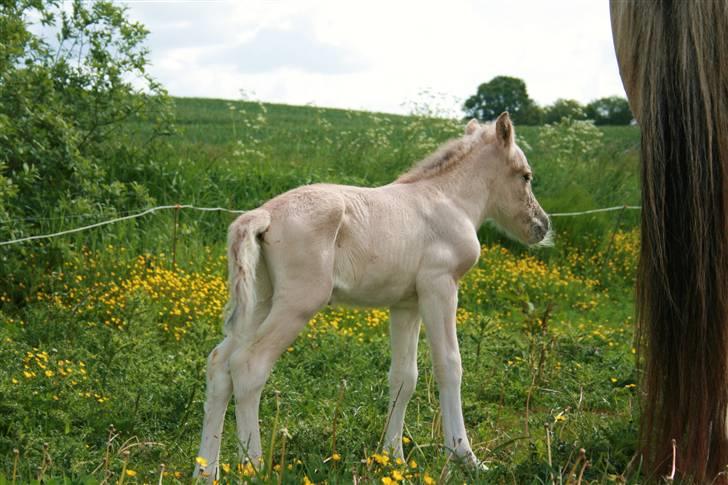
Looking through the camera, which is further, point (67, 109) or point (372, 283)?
point (67, 109)

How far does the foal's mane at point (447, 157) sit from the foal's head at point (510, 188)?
0.05ft

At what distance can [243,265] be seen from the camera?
3.89m

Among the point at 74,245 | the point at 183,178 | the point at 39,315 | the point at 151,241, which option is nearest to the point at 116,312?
the point at 39,315

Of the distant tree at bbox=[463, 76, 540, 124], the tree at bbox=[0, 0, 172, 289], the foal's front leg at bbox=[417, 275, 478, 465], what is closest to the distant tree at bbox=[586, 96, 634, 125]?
the distant tree at bbox=[463, 76, 540, 124]

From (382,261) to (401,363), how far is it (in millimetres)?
634

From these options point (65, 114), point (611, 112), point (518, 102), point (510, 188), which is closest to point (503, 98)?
point (518, 102)

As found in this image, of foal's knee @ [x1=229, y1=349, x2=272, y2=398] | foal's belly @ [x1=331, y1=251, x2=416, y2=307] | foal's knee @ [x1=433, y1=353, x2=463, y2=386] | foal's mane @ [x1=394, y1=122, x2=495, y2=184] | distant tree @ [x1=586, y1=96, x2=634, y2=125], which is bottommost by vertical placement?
foal's knee @ [x1=433, y1=353, x2=463, y2=386]

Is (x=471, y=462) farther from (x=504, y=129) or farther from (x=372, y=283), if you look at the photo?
(x=504, y=129)

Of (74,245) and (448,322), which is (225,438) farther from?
(74,245)

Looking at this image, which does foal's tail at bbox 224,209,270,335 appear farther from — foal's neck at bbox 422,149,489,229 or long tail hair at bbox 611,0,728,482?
long tail hair at bbox 611,0,728,482

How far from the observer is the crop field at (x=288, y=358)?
4363 mm

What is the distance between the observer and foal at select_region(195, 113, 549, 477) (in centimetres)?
398

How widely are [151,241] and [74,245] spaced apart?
3.28ft

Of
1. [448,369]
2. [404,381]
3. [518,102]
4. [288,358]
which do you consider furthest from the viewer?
[518,102]
